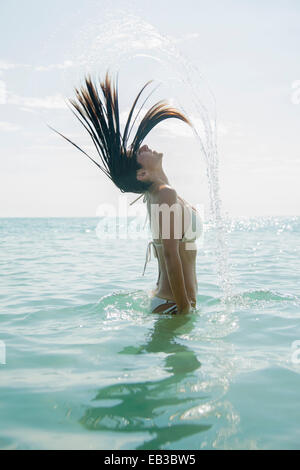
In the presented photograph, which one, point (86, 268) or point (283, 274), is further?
point (86, 268)

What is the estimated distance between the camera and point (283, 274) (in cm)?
910

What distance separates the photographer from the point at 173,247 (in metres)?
3.75

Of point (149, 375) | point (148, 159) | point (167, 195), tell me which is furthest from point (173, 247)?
point (149, 375)

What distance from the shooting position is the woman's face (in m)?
4.16

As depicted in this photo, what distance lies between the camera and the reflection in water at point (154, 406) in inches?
99.2

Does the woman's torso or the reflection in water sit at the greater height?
the woman's torso

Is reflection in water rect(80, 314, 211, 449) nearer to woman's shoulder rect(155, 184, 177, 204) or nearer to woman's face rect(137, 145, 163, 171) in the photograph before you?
woman's shoulder rect(155, 184, 177, 204)

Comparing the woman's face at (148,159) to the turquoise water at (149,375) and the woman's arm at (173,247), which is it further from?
the turquoise water at (149,375)

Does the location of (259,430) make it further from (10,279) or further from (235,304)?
(10,279)

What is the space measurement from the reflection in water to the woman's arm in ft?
1.62

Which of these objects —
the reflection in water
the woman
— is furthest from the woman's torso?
the reflection in water

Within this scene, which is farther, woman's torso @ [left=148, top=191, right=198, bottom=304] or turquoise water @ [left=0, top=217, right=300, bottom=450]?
woman's torso @ [left=148, top=191, right=198, bottom=304]
